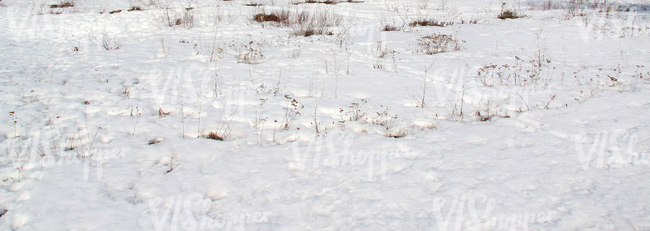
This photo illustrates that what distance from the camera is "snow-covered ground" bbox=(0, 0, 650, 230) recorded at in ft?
8.34

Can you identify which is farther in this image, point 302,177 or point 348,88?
point 348,88

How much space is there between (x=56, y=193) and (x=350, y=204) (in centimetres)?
236

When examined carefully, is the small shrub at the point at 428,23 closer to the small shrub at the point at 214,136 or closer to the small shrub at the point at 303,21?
the small shrub at the point at 303,21

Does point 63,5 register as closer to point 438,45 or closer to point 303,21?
point 303,21

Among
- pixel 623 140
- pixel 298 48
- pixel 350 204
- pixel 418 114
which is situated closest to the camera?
pixel 350 204

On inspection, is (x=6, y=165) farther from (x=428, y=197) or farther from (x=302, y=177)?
(x=428, y=197)

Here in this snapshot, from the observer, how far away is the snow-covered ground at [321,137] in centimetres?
254

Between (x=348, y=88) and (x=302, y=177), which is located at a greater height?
(x=348, y=88)

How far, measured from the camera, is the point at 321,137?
12.6 ft

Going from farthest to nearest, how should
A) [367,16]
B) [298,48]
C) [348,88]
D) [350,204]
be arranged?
[367,16] < [298,48] < [348,88] < [350,204]

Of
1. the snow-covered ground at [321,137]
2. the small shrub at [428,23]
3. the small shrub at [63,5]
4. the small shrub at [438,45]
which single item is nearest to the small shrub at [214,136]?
the snow-covered ground at [321,137]

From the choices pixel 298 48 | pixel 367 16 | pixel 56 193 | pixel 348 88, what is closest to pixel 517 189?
pixel 348 88

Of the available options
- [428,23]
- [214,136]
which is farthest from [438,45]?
[214,136]

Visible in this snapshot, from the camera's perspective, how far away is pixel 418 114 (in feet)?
14.7
